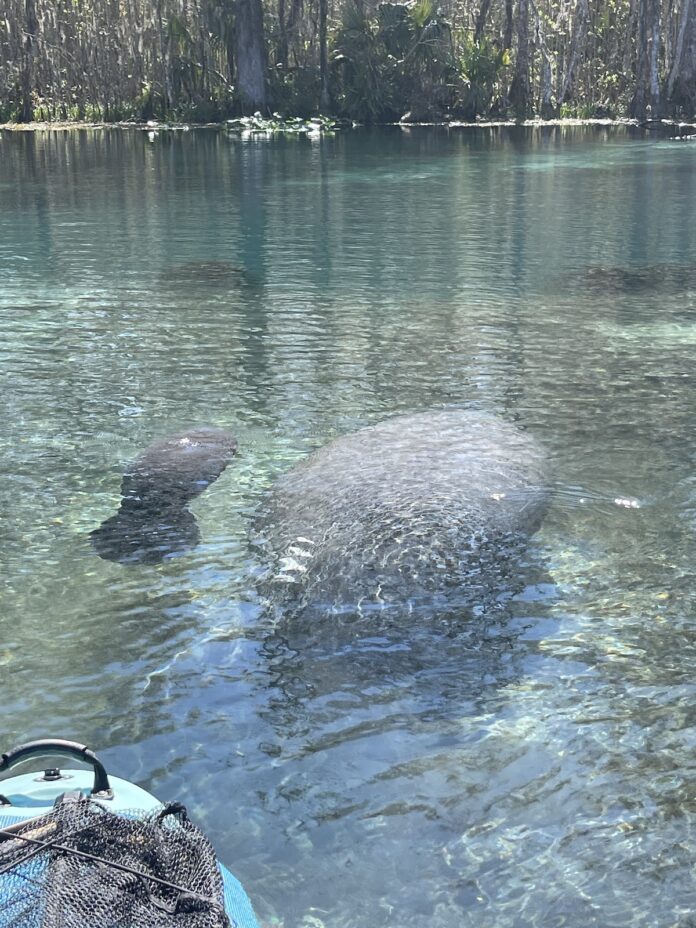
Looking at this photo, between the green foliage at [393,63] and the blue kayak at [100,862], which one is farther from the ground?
the green foliage at [393,63]

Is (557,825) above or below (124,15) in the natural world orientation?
below

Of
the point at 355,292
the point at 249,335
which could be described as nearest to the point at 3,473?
the point at 249,335

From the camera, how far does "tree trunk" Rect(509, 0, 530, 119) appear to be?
142ft

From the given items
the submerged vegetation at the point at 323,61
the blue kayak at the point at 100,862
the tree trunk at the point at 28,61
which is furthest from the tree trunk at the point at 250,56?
the blue kayak at the point at 100,862

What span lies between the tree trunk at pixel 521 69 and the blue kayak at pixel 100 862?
44.9 meters

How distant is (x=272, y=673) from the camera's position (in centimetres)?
468

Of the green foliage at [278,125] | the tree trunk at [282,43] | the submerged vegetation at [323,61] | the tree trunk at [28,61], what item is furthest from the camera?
the tree trunk at [282,43]

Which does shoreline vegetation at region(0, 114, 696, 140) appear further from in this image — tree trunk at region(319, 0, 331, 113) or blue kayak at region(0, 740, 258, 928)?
blue kayak at region(0, 740, 258, 928)

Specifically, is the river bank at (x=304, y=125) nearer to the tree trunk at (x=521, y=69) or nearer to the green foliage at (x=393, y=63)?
the tree trunk at (x=521, y=69)

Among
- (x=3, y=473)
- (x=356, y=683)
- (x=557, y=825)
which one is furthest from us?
(x=3, y=473)

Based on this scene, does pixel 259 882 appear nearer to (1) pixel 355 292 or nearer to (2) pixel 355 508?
(2) pixel 355 508

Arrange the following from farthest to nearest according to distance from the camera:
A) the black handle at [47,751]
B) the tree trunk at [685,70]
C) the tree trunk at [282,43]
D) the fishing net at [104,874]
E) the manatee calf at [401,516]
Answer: the tree trunk at [282,43]
the tree trunk at [685,70]
the manatee calf at [401,516]
the black handle at [47,751]
the fishing net at [104,874]

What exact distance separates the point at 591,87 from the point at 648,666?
47.9 m

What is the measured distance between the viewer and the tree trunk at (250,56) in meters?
43.7
